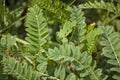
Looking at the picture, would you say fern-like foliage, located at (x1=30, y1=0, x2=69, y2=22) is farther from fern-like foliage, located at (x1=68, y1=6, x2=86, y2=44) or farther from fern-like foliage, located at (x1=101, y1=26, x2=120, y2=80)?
fern-like foliage, located at (x1=101, y1=26, x2=120, y2=80)

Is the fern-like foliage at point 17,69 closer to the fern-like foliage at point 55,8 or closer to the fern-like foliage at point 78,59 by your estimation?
the fern-like foliage at point 78,59

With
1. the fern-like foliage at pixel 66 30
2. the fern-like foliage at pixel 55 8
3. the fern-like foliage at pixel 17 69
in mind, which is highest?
the fern-like foliage at pixel 55 8

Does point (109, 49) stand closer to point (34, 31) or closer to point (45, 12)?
point (34, 31)

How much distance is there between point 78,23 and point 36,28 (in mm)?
169

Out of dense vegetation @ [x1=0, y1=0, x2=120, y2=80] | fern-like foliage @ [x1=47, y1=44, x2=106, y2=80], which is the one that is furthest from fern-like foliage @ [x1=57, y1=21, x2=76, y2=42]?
fern-like foliage @ [x1=47, y1=44, x2=106, y2=80]

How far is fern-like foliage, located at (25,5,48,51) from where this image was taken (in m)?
1.29

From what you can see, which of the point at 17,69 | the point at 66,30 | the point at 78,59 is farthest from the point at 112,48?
the point at 17,69

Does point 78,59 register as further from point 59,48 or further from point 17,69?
point 17,69

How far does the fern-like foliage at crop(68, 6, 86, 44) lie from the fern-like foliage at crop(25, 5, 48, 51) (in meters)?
0.12

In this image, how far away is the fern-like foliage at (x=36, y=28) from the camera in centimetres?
129

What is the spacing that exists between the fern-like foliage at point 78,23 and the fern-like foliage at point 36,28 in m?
0.12

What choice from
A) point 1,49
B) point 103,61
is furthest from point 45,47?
point 103,61

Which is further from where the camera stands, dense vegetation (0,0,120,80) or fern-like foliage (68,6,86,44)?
fern-like foliage (68,6,86,44)

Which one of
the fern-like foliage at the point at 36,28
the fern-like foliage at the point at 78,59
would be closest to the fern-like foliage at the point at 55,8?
the fern-like foliage at the point at 36,28
